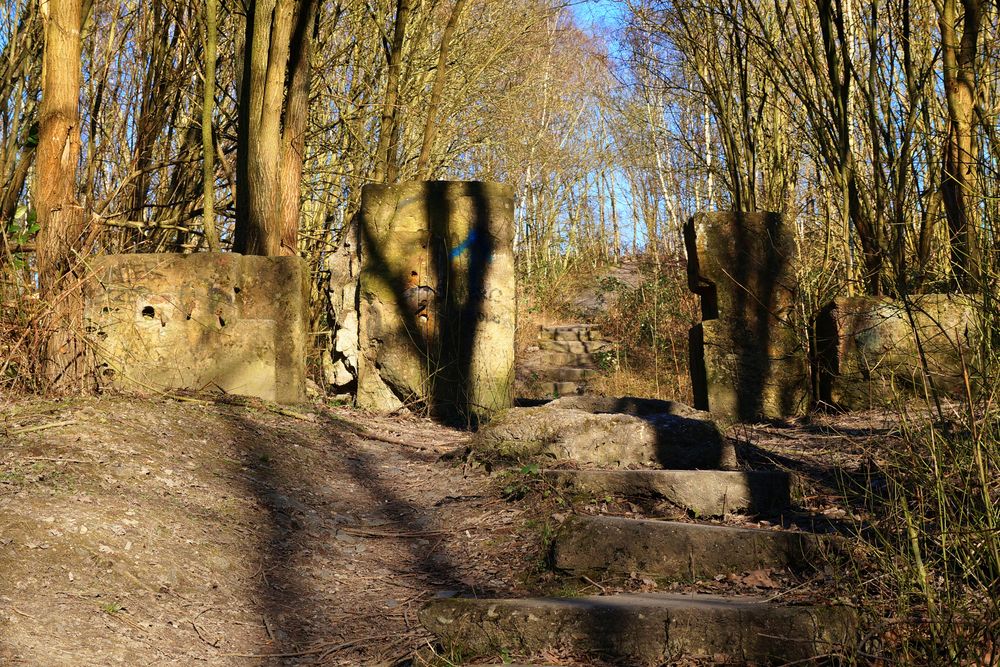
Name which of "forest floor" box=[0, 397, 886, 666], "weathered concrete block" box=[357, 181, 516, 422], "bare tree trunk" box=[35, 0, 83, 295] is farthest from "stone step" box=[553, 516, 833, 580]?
"bare tree trunk" box=[35, 0, 83, 295]

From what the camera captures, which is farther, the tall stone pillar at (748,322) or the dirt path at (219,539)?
the tall stone pillar at (748,322)

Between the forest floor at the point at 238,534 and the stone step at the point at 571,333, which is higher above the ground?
the stone step at the point at 571,333

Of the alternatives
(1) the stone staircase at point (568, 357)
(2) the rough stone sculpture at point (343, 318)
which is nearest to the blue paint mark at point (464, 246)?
(2) the rough stone sculpture at point (343, 318)

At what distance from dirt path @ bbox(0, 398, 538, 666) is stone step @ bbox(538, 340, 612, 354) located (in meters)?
7.98

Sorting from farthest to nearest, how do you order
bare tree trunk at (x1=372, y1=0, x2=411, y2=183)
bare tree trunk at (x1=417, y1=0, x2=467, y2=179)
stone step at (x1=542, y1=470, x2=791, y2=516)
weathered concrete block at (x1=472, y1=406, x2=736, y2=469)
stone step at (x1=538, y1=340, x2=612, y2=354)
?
stone step at (x1=538, y1=340, x2=612, y2=354) → bare tree trunk at (x1=372, y1=0, x2=411, y2=183) → bare tree trunk at (x1=417, y1=0, x2=467, y2=179) → weathered concrete block at (x1=472, y1=406, x2=736, y2=469) → stone step at (x1=542, y1=470, x2=791, y2=516)

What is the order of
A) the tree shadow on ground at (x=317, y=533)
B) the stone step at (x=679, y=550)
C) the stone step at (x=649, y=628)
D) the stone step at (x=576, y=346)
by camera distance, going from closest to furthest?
the stone step at (x=649, y=628), the tree shadow on ground at (x=317, y=533), the stone step at (x=679, y=550), the stone step at (x=576, y=346)

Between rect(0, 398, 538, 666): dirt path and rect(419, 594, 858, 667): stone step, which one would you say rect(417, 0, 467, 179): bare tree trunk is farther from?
rect(419, 594, 858, 667): stone step

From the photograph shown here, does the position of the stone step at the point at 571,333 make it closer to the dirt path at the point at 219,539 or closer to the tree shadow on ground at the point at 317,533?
the tree shadow on ground at the point at 317,533

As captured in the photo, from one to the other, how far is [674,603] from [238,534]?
1.89 metres

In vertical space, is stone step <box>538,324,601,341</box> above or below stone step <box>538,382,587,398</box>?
above

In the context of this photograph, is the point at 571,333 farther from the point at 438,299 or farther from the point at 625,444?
the point at 625,444

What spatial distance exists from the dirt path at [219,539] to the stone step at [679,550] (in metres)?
0.33

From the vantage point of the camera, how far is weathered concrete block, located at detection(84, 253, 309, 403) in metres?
5.54

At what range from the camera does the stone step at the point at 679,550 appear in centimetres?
332
